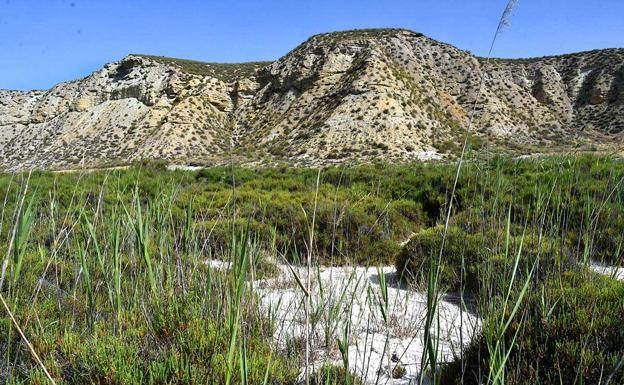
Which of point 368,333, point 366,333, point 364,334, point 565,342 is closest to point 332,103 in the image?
point 364,334

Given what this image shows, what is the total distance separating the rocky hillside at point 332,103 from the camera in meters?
30.6

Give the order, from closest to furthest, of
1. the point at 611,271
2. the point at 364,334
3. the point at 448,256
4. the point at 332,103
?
the point at 611,271 → the point at 364,334 → the point at 448,256 → the point at 332,103

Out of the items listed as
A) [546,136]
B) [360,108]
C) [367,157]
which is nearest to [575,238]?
[367,157]

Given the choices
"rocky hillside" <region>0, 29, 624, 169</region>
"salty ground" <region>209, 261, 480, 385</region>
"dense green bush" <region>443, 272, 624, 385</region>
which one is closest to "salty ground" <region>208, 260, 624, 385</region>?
"salty ground" <region>209, 261, 480, 385</region>

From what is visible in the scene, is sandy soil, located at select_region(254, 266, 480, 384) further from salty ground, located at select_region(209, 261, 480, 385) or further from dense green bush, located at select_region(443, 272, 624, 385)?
dense green bush, located at select_region(443, 272, 624, 385)

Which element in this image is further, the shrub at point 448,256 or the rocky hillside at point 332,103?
the rocky hillside at point 332,103

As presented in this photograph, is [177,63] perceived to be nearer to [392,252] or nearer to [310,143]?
[310,143]

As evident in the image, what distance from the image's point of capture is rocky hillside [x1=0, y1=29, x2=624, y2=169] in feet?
100

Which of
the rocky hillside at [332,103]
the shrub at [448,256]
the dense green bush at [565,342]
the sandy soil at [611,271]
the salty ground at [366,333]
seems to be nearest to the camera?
the dense green bush at [565,342]

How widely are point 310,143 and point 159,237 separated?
27.0 meters

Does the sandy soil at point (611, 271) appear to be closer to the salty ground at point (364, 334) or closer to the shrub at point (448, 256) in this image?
the salty ground at point (364, 334)

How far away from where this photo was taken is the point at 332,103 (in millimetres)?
34281

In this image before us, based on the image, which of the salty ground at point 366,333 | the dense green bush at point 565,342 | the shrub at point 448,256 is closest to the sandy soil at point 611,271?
the salty ground at point 366,333

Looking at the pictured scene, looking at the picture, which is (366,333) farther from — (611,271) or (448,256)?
(448,256)
